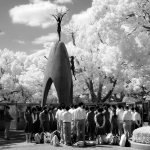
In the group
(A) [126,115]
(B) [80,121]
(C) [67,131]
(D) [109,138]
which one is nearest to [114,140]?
(D) [109,138]

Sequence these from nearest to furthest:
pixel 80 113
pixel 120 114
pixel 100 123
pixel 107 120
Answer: pixel 80 113, pixel 100 123, pixel 107 120, pixel 120 114

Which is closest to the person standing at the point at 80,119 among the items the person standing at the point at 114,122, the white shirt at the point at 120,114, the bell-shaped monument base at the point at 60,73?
the person standing at the point at 114,122

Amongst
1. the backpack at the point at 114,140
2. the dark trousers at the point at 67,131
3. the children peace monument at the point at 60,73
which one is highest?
the children peace monument at the point at 60,73

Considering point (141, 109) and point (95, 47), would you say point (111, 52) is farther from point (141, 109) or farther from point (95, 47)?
point (141, 109)

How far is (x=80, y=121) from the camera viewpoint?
38.5ft

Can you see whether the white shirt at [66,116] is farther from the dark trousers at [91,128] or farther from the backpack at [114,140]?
the backpack at [114,140]

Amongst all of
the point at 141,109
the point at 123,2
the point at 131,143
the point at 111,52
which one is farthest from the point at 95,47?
the point at 131,143

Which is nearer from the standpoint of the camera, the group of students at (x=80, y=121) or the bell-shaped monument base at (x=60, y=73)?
the group of students at (x=80, y=121)

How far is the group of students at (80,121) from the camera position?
11680mm

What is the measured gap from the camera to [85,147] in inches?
434

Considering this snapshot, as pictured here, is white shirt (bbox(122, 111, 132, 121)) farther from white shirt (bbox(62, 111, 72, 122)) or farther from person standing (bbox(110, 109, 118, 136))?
Answer: white shirt (bbox(62, 111, 72, 122))

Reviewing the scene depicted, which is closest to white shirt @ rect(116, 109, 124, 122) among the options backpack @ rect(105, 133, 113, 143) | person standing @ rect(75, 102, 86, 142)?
backpack @ rect(105, 133, 113, 143)

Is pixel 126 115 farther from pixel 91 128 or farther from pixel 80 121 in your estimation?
pixel 80 121

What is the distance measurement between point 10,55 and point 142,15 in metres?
28.3
